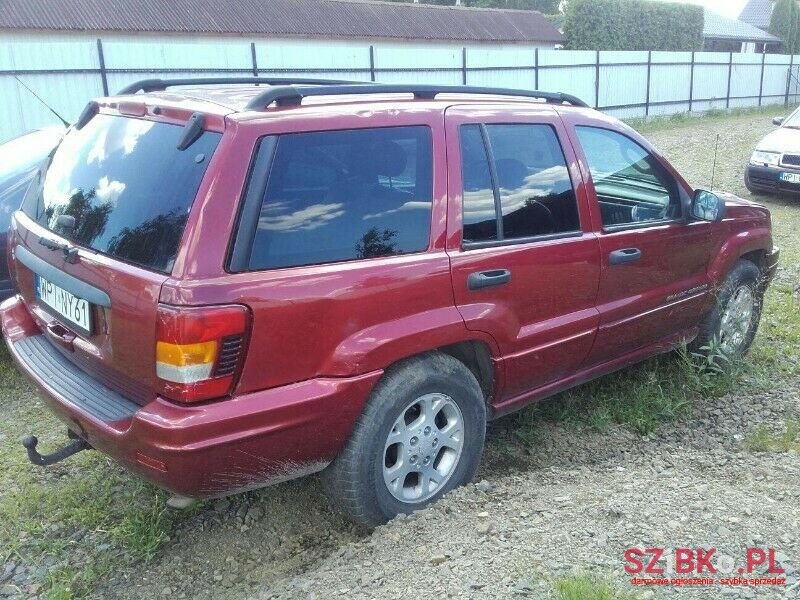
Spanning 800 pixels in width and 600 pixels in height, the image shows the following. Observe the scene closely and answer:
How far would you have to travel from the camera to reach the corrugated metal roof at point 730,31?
48188 millimetres

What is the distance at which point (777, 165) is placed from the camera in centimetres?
1084

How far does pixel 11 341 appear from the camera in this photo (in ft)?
11.3

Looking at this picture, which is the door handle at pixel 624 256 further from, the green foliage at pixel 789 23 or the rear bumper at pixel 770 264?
the green foliage at pixel 789 23

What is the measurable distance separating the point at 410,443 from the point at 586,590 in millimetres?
976

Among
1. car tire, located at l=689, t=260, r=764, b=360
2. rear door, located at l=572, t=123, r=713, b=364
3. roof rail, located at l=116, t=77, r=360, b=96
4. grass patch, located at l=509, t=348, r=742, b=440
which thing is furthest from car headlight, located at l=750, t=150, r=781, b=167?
roof rail, located at l=116, t=77, r=360, b=96

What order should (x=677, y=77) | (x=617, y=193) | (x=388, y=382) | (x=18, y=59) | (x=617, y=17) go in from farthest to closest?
(x=617, y=17) → (x=677, y=77) → (x=18, y=59) → (x=617, y=193) → (x=388, y=382)

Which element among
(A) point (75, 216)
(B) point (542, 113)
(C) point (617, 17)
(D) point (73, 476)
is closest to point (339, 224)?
(A) point (75, 216)

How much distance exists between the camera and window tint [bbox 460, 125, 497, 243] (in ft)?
10.6

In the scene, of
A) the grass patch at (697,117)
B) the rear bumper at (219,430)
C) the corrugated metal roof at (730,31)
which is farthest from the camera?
the corrugated metal roof at (730,31)

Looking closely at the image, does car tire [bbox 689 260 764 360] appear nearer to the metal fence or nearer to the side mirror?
the side mirror

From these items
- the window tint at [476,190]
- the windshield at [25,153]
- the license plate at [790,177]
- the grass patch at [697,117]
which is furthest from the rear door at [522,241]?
the grass patch at [697,117]

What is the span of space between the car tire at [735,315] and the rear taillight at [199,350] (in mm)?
3238

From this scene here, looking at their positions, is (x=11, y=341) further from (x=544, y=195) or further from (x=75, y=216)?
(x=544, y=195)

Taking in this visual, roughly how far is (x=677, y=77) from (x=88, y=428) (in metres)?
24.6
